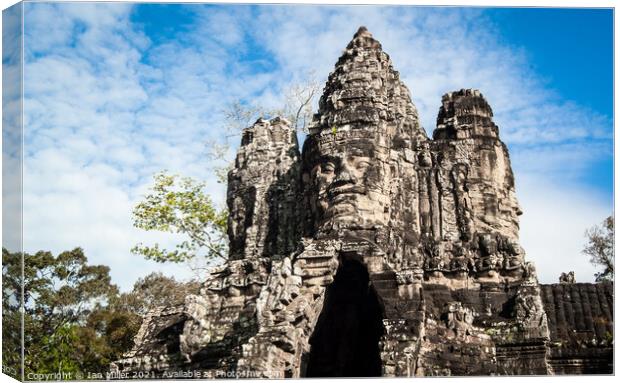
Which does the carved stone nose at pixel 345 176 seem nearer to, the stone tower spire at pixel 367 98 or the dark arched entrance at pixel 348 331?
the stone tower spire at pixel 367 98

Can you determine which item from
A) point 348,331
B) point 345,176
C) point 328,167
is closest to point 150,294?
point 348,331

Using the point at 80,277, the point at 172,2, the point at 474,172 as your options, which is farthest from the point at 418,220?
the point at 80,277

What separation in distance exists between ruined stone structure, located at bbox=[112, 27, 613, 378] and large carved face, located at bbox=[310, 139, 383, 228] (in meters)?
0.03

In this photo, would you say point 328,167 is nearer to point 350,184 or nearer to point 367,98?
point 350,184

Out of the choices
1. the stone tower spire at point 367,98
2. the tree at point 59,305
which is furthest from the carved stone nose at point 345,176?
the tree at point 59,305

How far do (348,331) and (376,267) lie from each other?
99.9 inches

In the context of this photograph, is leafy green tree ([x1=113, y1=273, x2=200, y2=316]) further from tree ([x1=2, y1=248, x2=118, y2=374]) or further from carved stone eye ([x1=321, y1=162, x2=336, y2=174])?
carved stone eye ([x1=321, y1=162, x2=336, y2=174])

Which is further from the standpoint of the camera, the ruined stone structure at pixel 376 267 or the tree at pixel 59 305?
the tree at pixel 59 305

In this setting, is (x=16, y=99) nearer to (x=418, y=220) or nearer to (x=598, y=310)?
(x=418, y=220)

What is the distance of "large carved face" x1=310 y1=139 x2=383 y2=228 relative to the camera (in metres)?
19.3

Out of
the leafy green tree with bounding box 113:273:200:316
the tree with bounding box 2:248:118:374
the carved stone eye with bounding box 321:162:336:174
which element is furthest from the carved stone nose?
the leafy green tree with bounding box 113:273:200:316

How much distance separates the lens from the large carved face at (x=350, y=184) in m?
19.3

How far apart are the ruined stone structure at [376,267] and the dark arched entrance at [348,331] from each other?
3 centimetres

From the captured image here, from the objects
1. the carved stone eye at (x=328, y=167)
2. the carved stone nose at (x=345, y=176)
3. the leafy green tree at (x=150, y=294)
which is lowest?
the leafy green tree at (x=150, y=294)
